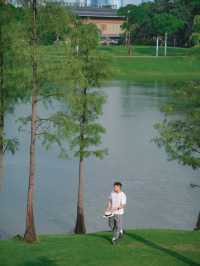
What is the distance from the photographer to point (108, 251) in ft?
55.8

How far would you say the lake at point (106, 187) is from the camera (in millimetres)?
Result: 27859

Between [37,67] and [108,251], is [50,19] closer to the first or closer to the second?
[37,67]

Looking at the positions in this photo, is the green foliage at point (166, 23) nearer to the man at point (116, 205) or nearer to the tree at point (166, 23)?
the tree at point (166, 23)

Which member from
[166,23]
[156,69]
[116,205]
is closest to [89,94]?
[116,205]

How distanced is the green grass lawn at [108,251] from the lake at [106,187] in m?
7.75

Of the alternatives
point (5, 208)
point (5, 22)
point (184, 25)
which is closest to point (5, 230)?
point (5, 208)

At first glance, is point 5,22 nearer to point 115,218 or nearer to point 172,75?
point 115,218

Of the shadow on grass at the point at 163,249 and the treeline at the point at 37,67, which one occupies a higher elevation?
the treeline at the point at 37,67

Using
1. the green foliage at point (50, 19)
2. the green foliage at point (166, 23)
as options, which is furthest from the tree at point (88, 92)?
the green foliage at point (166, 23)

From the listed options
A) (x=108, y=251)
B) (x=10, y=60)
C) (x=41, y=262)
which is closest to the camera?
(x=41, y=262)

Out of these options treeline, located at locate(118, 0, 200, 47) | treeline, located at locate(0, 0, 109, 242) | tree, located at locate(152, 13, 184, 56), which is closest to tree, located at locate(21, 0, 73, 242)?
treeline, located at locate(0, 0, 109, 242)

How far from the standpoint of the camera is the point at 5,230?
88.0 ft

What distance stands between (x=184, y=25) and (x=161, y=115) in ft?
205

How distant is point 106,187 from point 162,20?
80.5 meters
